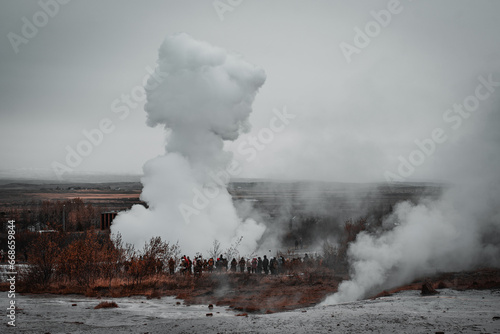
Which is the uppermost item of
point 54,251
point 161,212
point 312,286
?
point 161,212

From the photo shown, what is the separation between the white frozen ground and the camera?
12.1 m

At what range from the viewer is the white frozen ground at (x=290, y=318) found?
12.1 metres

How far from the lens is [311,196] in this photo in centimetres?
8450

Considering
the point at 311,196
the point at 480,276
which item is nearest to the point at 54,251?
the point at 480,276

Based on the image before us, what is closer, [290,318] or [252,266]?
[290,318]

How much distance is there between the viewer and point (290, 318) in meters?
14.0

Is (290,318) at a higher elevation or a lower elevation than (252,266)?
lower

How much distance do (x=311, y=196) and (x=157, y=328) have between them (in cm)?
7386

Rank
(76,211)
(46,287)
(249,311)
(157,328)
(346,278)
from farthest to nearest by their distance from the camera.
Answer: (76,211), (346,278), (46,287), (249,311), (157,328)

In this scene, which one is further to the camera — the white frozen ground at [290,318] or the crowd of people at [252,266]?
the crowd of people at [252,266]

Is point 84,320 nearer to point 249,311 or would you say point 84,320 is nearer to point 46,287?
point 249,311

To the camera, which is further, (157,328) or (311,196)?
(311,196)

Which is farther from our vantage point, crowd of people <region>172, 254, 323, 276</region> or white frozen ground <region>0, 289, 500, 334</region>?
crowd of people <region>172, 254, 323, 276</region>

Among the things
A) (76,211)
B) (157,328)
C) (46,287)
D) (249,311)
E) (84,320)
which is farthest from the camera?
(76,211)
